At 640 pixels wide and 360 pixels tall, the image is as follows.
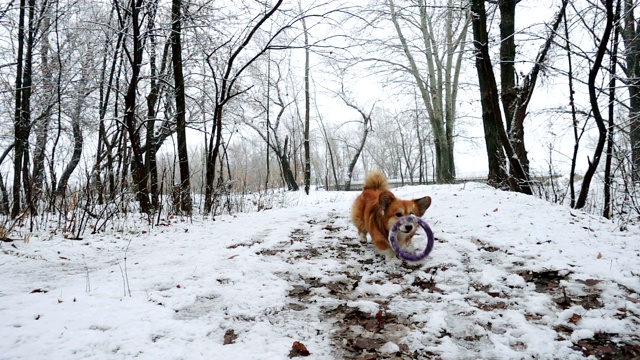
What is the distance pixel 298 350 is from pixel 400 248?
2.04m

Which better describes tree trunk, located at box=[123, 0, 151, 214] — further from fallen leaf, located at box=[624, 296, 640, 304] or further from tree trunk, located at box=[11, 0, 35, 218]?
fallen leaf, located at box=[624, 296, 640, 304]

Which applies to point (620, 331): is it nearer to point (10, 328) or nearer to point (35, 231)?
point (10, 328)

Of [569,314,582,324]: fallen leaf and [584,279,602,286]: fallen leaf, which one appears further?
[584,279,602,286]: fallen leaf

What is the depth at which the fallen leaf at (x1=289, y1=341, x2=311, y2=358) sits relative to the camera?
2010mm

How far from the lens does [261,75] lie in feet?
52.2

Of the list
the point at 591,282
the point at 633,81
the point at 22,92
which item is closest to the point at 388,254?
the point at 591,282

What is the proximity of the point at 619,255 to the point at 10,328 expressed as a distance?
4938 millimetres

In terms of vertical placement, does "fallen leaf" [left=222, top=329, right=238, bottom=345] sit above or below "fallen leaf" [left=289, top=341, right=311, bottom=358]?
above

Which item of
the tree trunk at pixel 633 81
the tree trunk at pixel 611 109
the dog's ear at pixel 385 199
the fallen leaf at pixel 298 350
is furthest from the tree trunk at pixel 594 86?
the fallen leaf at pixel 298 350

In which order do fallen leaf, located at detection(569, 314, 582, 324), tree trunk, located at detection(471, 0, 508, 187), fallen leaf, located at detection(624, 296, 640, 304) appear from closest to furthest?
fallen leaf, located at detection(569, 314, 582, 324) < fallen leaf, located at detection(624, 296, 640, 304) < tree trunk, located at detection(471, 0, 508, 187)

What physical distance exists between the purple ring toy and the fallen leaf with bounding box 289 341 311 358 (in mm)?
1873

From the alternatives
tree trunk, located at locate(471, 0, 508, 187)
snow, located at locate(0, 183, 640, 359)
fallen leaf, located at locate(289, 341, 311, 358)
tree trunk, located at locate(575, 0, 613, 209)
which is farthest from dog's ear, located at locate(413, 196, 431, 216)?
tree trunk, located at locate(471, 0, 508, 187)

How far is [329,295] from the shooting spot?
117 inches

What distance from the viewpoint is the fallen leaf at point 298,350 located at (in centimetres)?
201
